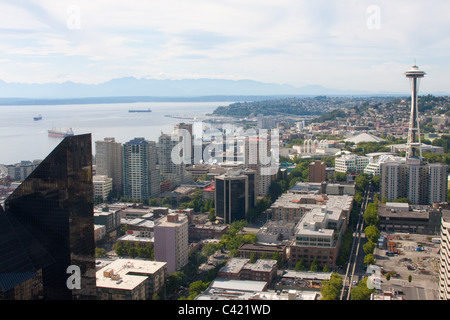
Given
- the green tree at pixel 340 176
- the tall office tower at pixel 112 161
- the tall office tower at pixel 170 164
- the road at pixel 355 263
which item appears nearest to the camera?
the road at pixel 355 263

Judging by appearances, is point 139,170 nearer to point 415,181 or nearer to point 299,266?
point 299,266

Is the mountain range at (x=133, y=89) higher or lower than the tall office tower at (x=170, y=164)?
higher

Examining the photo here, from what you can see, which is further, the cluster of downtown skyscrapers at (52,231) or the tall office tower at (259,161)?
the tall office tower at (259,161)

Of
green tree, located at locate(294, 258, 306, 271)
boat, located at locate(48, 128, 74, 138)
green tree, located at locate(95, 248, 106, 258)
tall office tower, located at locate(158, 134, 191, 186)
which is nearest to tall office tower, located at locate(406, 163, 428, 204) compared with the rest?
green tree, located at locate(294, 258, 306, 271)

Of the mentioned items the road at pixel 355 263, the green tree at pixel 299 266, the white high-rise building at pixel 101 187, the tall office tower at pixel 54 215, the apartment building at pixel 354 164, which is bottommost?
the road at pixel 355 263

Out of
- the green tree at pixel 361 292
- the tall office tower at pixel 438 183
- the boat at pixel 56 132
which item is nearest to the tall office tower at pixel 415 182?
the tall office tower at pixel 438 183

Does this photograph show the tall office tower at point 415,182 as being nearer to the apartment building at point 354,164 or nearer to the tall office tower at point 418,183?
the tall office tower at point 418,183

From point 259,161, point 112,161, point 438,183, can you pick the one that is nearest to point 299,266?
point 259,161
